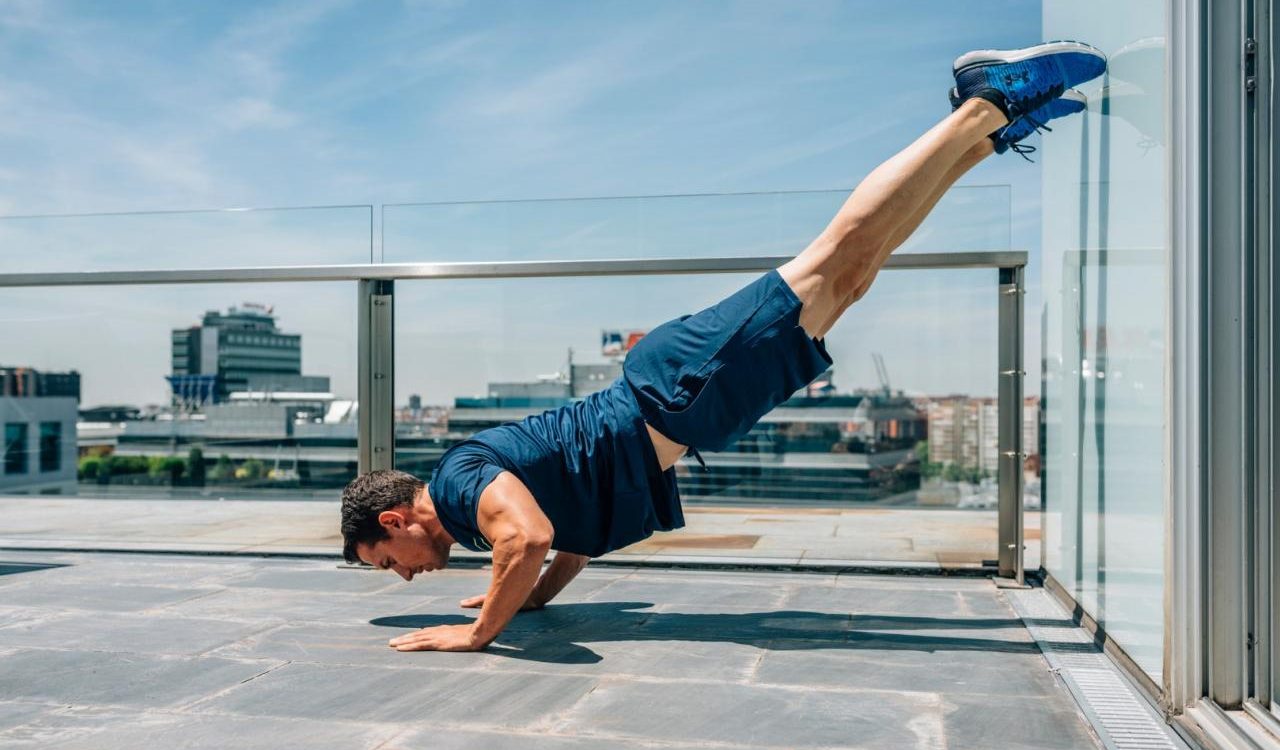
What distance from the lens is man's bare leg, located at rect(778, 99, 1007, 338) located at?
3533mm

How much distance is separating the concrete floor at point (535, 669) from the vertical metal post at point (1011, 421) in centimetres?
29

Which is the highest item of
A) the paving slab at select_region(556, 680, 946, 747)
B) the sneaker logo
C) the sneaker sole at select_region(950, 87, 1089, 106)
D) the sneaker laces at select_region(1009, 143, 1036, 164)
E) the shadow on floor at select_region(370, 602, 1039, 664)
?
the sneaker sole at select_region(950, 87, 1089, 106)

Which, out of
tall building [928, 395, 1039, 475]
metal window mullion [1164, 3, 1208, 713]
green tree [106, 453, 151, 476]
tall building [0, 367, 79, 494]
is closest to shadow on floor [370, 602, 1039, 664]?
metal window mullion [1164, 3, 1208, 713]

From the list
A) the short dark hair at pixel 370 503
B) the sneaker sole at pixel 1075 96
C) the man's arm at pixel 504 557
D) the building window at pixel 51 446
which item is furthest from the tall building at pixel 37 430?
the sneaker sole at pixel 1075 96

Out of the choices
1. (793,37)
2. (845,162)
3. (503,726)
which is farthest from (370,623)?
(793,37)

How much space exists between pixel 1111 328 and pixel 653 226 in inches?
105

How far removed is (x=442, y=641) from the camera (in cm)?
355

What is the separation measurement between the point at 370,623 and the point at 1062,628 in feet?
9.22

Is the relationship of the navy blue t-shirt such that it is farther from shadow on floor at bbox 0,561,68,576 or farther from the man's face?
shadow on floor at bbox 0,561,68,576

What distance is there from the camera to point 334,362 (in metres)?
6.48

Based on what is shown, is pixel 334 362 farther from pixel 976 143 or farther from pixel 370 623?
pixel 976 143

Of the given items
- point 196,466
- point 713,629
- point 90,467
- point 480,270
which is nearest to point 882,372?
point 480,270

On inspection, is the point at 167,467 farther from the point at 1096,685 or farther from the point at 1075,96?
the point at 1096,685

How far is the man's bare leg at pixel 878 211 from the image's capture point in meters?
3.53
